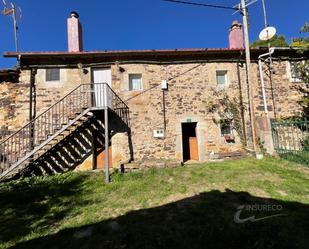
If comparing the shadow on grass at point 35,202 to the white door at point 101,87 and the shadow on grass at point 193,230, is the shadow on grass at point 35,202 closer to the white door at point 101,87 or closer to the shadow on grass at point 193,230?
the shadow on grass at point 193,230

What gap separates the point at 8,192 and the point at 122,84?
604 centimetres

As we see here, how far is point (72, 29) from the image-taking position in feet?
36.0

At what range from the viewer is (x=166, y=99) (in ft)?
35.6

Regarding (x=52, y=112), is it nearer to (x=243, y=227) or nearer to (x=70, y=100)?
(x=70, y=100)

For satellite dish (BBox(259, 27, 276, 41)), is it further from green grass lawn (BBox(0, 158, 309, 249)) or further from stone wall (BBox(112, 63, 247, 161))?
green grass lawn (BBox(0, 158, 309, 249))

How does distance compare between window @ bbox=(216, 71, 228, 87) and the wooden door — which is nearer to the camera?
the wooden door

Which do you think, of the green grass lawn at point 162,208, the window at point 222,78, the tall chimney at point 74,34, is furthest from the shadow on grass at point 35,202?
the window at point 222,78

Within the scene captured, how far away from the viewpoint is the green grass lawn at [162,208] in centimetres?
416

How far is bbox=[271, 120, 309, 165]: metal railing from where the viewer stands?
961cm

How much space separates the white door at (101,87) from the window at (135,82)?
3.16ft

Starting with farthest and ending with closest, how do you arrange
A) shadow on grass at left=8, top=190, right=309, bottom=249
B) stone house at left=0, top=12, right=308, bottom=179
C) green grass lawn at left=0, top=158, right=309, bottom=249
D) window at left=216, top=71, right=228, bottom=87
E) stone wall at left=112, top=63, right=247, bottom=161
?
window at left=216, top=71, right=228, bottom=87
stone wall at left=112, top=63, right=247, bottom=161
stone house at left=0, top=12, right=308, bottom=179
green grass lawn at left=0, top=158, right=309, bottom=249
shadow on grass at left=8, top=190, right=309, bottom=249

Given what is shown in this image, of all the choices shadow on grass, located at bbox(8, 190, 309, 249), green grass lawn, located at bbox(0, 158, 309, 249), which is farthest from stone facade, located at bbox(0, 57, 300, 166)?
shadow on grass, located at bbox(8, 190, 309, 249)

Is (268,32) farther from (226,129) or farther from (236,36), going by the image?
(226,129)

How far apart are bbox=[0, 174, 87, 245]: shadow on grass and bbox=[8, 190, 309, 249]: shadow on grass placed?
81cm
